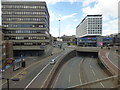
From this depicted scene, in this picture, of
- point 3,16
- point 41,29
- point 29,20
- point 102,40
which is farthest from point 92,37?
point 3,16

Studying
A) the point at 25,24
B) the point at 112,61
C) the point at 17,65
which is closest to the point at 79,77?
the point at 112,61

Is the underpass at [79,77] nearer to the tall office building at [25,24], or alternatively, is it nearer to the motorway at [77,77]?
the motorway at [77,77]

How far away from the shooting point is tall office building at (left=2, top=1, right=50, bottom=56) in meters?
47.3

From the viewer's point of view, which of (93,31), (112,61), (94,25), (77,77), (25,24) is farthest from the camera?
(93,31)

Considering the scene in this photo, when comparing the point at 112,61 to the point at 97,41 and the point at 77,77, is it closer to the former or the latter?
the point at 77,77

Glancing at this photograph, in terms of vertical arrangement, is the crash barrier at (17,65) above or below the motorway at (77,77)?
above

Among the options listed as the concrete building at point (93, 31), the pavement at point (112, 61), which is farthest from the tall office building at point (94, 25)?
the pavement at point (112, 61)

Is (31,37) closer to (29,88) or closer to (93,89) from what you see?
(29,88)

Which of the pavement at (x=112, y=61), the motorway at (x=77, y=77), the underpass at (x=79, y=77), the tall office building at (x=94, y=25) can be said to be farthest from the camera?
the tall office building at (x=94, y=25)

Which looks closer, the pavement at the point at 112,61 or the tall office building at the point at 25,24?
the pavement at the point at 112,61

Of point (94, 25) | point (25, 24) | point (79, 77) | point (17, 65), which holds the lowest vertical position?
point (79, 77)

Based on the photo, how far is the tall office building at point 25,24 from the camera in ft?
155

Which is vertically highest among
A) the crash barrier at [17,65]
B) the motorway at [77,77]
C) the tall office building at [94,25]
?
the tall office building at [94,25]

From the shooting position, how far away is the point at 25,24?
1887 inches
